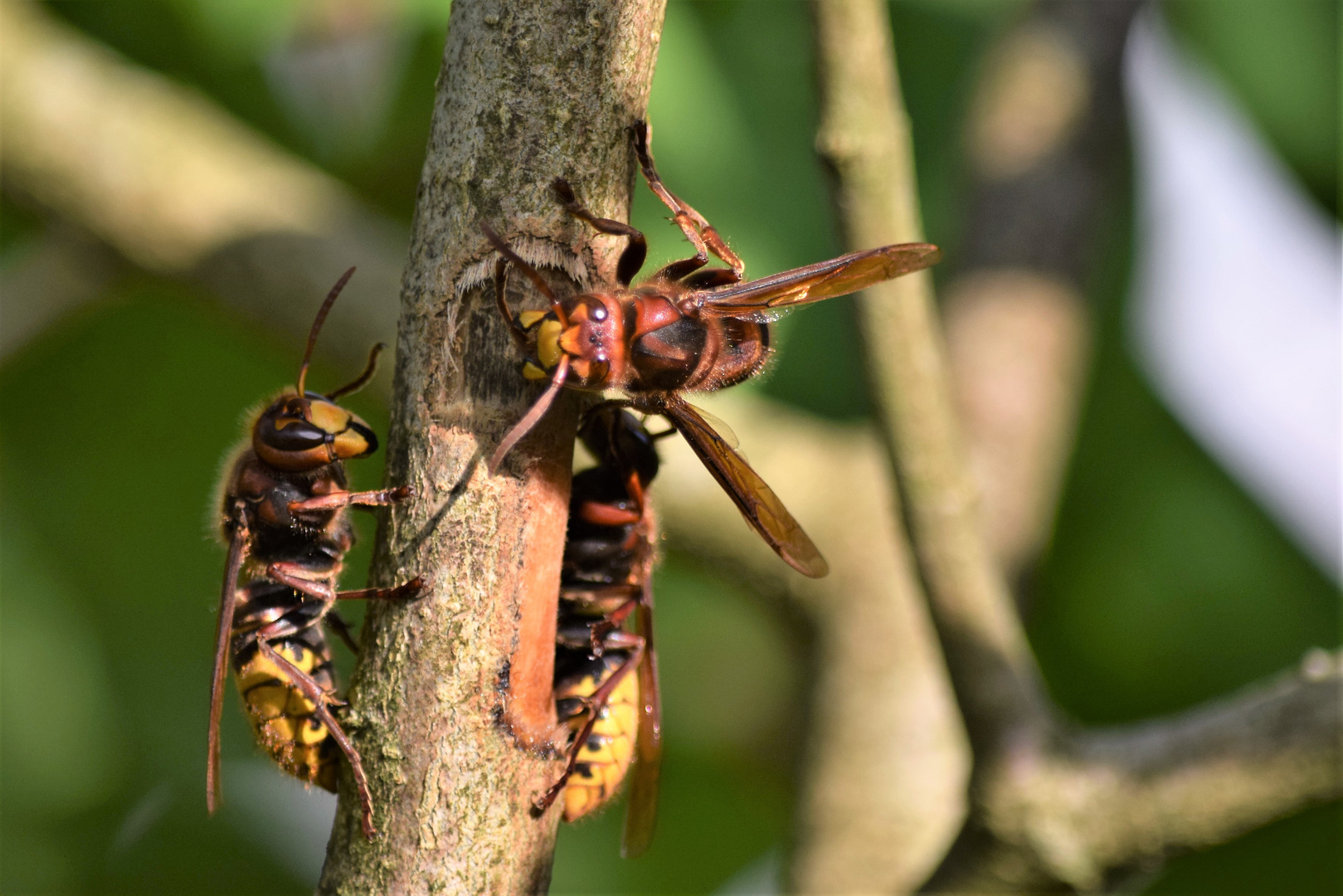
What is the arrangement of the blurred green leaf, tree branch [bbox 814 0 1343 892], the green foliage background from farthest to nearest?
1. the blurred green leaf
2. the green foliage background
3. tree branch [bbox 814 0 1343 892]

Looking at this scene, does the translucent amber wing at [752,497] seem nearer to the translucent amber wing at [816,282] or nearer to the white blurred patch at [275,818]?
the translucent amber wing at [816,282]

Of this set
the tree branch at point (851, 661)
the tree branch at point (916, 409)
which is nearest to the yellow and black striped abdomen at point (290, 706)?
the tree branch at point (916, 409)

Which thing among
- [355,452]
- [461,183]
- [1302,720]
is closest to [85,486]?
[355,452]

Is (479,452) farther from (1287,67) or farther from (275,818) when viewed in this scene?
(1287,67)

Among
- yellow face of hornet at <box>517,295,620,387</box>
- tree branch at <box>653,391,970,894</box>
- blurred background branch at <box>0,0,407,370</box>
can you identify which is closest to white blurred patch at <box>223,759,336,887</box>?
blurred background branch at <box>0,0,407,370</box>

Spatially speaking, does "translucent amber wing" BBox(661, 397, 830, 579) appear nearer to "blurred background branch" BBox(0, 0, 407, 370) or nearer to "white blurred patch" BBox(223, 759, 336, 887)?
"blurred background branch" BBox(0, 0, 407, 370)

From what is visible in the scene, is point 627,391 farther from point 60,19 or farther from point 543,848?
point 60,19
